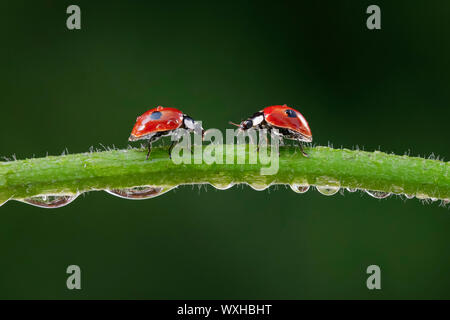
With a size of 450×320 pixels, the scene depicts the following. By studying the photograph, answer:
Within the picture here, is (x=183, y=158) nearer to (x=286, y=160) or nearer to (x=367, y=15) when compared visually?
(x=286, y=160)

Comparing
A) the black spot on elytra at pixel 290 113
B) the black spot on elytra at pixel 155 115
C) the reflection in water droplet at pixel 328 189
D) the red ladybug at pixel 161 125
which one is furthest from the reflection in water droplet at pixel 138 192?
the black spot on elytra at pixel 290 113

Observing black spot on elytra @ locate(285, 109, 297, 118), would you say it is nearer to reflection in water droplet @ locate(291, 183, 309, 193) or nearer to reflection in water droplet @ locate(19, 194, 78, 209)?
reflection in water droplet @ locate(291, 183, 309, 193)

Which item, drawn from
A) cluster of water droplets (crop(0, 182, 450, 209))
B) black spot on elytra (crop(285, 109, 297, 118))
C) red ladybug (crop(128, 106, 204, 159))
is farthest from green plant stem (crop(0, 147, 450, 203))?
black spot on elytra (crop(285, 109, 297, 118))

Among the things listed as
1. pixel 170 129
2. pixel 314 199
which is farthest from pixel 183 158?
pixel 314 199

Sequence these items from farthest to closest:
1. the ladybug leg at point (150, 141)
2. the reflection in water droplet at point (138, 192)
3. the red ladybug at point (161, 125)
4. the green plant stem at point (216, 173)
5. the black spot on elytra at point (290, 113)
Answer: the black spot on elytra at point (290, 113) < the red ladybug at point (161, 125) < the ladybug leg at point (150, 141) < the reflection in water droplet at point (138, 192) < the green plant stem at point (216, 173)

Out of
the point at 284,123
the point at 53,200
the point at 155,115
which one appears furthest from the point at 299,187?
the point at 53,200

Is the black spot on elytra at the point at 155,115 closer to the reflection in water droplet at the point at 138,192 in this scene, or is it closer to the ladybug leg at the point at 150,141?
the ladybug leg at the point at 150,141
